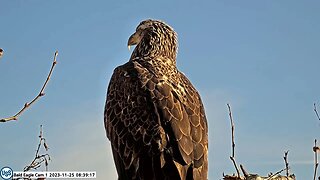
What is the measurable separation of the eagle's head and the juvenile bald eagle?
67cm

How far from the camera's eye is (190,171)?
5668mm

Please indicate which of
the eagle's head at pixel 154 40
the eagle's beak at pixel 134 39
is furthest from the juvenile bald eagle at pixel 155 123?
the eagle's beak at pixel 134 39

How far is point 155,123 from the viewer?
592 centimetres

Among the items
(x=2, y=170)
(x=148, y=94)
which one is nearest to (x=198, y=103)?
(x=148, y=94)

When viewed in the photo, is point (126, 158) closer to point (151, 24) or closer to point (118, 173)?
point (118, 173)

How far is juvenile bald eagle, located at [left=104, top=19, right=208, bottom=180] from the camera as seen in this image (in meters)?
5.70

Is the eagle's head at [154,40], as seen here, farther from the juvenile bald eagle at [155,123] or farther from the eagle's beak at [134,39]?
the juvenile bald eagle at [155,123]

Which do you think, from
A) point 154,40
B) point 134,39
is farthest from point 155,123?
point 134,39

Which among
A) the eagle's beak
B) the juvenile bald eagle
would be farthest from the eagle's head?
the juvenile bald eagle

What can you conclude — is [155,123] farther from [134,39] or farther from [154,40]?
[134,39]

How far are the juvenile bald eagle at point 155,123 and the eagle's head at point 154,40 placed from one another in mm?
666

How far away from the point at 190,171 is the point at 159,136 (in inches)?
20.0

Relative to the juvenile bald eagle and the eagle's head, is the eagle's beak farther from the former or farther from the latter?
the juvenile bald eagle

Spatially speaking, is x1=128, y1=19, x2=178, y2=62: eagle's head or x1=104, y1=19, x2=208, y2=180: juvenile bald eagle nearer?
x1=104, y1=19, x2=208, y2=180: juvenile bald eagle
